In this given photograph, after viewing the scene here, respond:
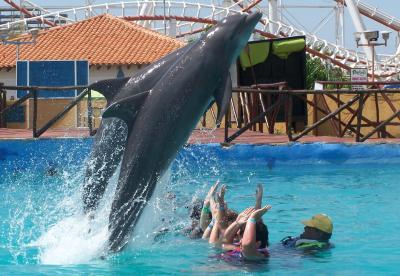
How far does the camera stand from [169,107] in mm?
7430

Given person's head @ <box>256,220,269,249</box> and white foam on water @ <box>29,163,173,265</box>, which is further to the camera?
person's head @ <box>256,220,269,249</box>

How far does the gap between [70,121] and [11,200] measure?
877 centimetres

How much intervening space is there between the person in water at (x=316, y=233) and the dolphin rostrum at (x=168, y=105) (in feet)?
5.79

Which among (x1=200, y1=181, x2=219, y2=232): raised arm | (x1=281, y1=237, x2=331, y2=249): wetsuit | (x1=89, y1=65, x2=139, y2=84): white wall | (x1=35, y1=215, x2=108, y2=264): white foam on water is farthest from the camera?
(x1=89, y1=65, x2=139, y2=84): white wall

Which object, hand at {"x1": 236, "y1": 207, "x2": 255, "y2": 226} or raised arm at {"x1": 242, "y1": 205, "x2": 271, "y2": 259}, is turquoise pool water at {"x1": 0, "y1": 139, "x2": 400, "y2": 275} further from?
hand at {"x1": 236, "y1": 207, "x2": 255, "y2": 226}

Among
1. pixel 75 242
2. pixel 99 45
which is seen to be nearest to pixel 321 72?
pixel 99 45

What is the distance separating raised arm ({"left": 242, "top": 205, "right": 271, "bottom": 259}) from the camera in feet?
25.6

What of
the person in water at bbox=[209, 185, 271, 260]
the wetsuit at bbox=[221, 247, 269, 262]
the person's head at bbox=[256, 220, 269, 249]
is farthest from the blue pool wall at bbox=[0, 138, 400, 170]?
the person's head at bbox=[256, 220, 269, 249]

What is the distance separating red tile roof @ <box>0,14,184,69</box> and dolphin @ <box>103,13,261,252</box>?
2298 centimetres

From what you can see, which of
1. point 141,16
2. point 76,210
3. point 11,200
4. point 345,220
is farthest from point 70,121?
point 141,16

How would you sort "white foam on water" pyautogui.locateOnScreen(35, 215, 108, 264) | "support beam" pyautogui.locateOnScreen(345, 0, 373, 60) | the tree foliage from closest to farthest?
Answer: "white foam on water" pyautogui.locateOnScreen(35, 215, 108, 264) < the tree foliage < "support beam" pyautogui.locateOnScreen(345, 0, 373, 60)

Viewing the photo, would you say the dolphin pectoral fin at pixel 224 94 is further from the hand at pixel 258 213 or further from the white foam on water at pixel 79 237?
the white foam on water at pixel 79 237

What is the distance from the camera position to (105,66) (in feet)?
101

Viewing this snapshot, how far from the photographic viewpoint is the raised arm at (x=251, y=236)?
780 centimetres
